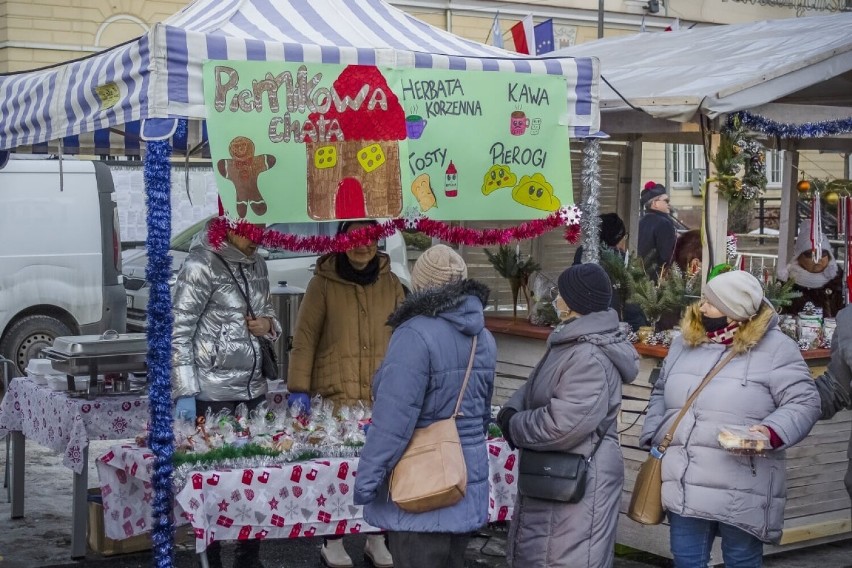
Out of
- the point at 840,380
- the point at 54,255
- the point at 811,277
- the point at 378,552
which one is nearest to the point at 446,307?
the point at 840,380

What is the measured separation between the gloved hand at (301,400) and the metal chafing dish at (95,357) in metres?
1.00

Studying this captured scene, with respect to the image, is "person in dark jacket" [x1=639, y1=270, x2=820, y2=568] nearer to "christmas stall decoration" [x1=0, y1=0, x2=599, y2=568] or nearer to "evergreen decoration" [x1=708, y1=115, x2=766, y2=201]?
"christmas stall decoration" [x1=0, y1=0, x2=599, y2=568]

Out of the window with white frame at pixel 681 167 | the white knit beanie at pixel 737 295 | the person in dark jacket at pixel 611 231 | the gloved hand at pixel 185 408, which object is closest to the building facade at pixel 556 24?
the window with white frame at pixel 681 167

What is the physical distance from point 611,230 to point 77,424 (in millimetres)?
3882

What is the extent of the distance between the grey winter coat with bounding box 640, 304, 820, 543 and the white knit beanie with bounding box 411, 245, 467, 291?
45.2 inches

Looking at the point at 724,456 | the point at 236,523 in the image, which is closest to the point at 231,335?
the point at 236,523

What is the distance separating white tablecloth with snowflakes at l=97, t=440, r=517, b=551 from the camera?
5.11 metres

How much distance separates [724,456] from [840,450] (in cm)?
244

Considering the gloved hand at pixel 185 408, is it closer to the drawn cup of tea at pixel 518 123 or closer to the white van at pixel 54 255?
the drawn cup of tea at pixel 518 123

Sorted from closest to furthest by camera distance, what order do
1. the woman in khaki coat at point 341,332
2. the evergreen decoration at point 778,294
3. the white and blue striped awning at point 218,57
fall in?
the white and blue striped awning at point 218,57, the woman in khaki coat at point 341,332, the evergreen decoration at point 778,294

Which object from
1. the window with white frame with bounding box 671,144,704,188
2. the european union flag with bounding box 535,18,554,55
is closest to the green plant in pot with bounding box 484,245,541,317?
the european union flag with bounding box 535,18,554,55

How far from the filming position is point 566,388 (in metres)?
4.49

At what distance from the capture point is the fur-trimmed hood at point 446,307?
14.1 feet

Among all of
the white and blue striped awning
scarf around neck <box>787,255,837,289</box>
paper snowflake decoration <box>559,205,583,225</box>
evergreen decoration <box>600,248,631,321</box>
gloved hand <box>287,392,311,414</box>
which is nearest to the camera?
the white and blue striped awning
